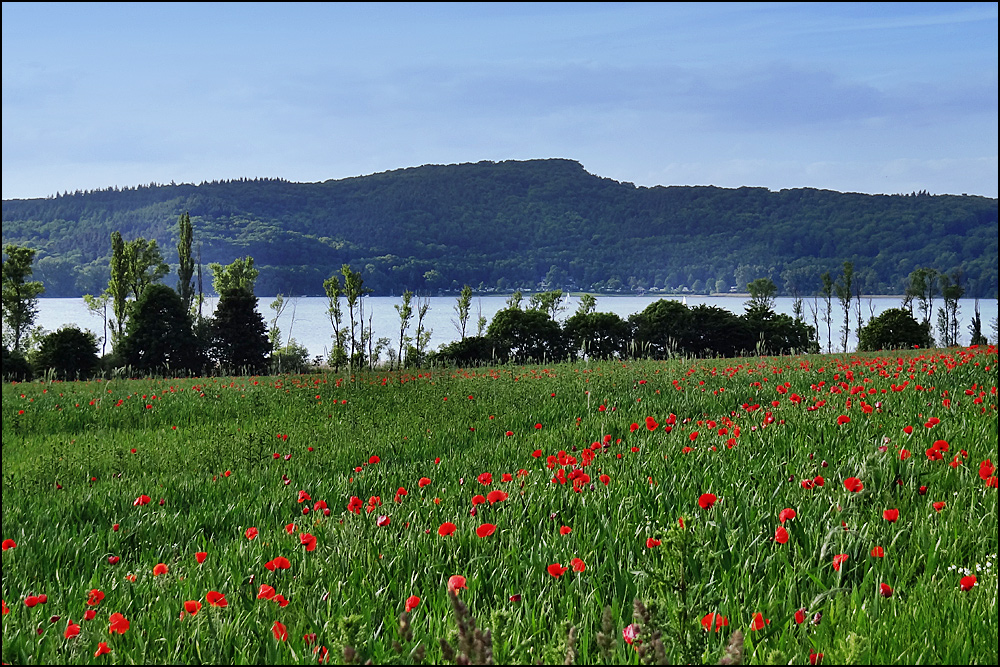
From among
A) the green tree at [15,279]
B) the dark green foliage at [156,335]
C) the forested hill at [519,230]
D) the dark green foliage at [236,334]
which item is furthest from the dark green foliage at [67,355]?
the forested hill at [519,230]

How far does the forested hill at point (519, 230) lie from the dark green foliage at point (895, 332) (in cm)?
4093

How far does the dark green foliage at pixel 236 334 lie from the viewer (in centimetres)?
3381

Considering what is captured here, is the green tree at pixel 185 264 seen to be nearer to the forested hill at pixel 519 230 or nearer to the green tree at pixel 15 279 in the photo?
the green tree at pixel 15 279

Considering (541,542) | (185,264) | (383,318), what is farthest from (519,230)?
(541,542)

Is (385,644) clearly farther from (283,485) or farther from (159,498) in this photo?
(159,498)

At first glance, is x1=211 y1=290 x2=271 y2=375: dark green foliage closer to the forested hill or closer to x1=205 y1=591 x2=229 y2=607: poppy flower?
x1=205 y1=591 x2=229 y2=607: poppy flower

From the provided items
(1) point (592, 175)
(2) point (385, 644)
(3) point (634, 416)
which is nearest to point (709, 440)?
(3) point (634, 416)

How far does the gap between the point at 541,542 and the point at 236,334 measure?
3423 cm

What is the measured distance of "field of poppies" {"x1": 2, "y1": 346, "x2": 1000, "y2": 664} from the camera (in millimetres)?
1957

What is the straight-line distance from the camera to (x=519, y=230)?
287 feet

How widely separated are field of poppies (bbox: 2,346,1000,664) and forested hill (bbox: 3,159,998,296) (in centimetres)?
6393

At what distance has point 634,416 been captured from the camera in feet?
20.2

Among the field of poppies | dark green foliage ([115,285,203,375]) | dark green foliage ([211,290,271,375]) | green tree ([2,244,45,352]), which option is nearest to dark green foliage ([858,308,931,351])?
the field of poppies

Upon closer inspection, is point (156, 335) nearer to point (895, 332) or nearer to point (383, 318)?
point (895, 332)
